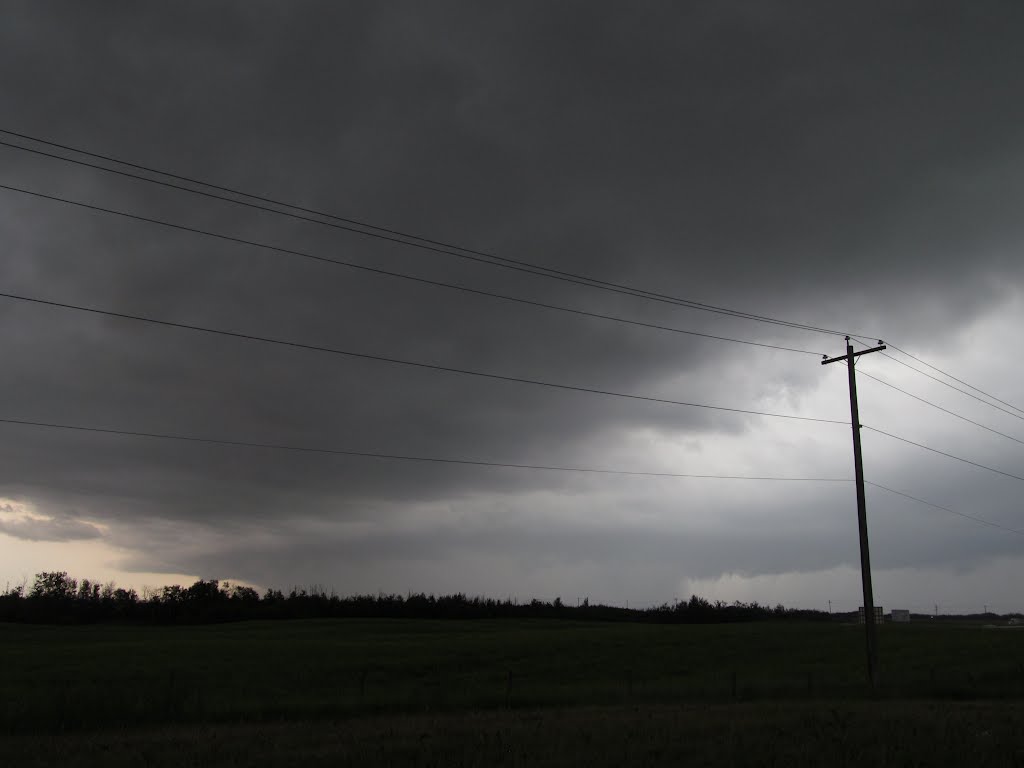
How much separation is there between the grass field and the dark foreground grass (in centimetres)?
9

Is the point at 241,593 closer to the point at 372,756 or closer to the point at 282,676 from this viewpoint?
the point at 282,676

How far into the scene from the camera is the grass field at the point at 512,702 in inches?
718

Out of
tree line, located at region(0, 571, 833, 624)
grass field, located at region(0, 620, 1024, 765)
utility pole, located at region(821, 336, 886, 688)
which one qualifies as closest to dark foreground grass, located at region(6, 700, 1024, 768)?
grass field, located at region(0, 620, 1024, 765)

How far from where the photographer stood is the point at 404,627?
98812 millimetres

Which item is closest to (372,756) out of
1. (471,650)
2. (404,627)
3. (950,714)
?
(950,714)

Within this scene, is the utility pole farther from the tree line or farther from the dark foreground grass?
the tree line

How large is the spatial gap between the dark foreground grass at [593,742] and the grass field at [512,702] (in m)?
0.09

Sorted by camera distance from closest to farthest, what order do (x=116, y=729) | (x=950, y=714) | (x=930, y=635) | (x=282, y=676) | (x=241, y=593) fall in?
(x=950, y=714)
(x=116, y=729)
(x=282, y=676)
(x=930, y=635)
(x=241, y=593)

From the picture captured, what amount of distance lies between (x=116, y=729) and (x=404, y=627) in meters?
75.5

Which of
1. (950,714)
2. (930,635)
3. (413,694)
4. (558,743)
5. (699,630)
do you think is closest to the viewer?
(558,743)

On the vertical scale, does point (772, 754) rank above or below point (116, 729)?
above

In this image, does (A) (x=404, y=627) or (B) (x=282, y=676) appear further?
(A) (x=404, y=627)

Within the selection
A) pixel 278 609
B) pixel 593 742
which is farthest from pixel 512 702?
pixel 278 609

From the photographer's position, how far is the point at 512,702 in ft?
108
